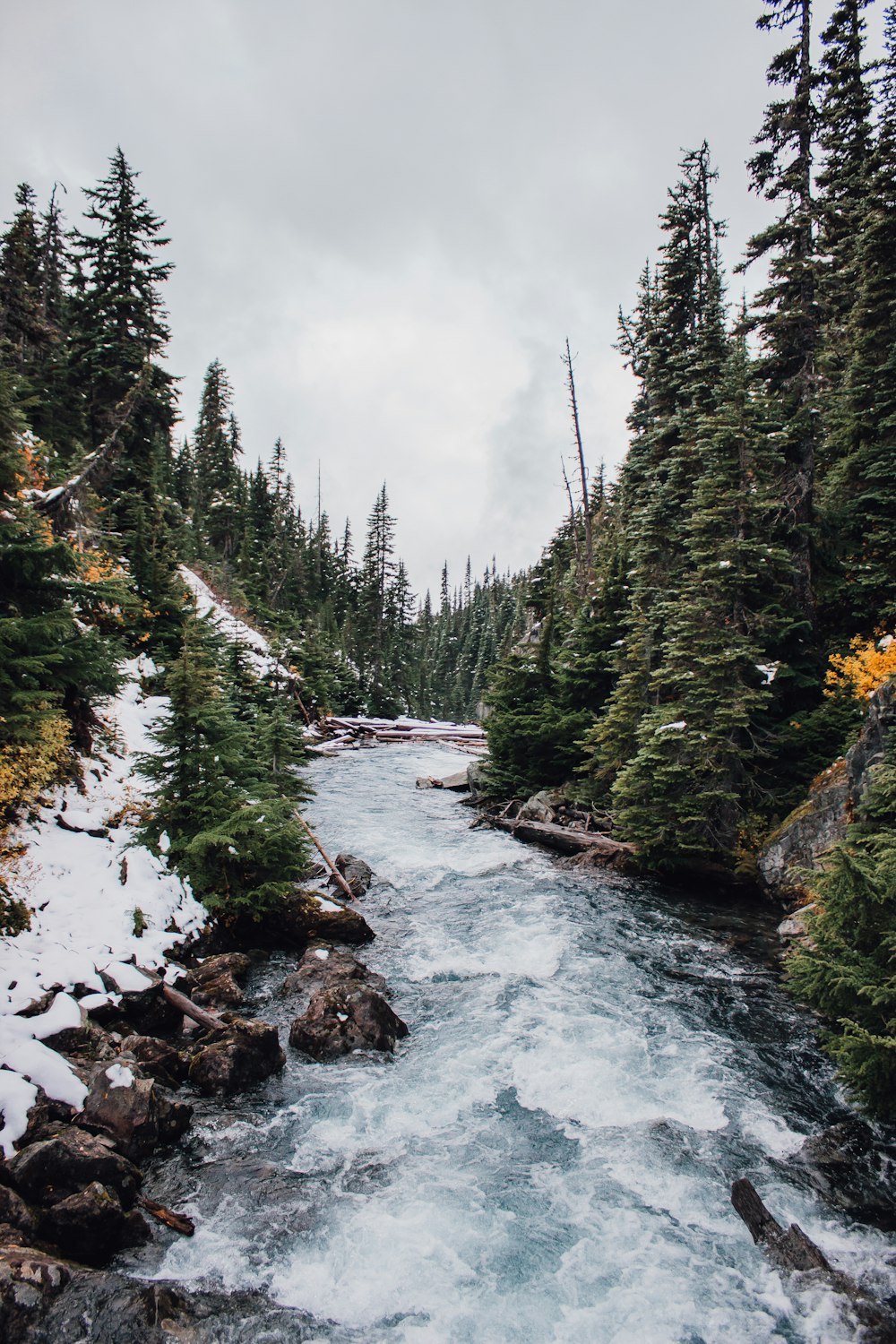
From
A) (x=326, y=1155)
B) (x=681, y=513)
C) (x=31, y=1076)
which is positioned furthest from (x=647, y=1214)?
(x=681, y=513)

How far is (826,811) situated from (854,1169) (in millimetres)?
6294

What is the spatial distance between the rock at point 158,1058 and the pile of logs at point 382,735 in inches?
1049

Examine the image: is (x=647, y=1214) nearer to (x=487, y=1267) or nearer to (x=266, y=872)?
(x=487, y=1267)

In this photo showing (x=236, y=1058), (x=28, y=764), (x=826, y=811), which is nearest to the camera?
(x=236, y=1058)

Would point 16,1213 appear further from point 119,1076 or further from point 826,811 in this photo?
point 826,811

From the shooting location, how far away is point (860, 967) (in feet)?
19.8

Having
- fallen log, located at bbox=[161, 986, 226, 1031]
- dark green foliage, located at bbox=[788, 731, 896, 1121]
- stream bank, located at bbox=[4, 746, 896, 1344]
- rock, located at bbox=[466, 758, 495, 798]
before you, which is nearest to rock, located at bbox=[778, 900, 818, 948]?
stream bank, located at bbox=[4, 746, 896, 1344]

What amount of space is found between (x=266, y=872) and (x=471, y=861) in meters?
6.63

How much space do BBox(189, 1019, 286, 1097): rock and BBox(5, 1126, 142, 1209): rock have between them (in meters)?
1.61

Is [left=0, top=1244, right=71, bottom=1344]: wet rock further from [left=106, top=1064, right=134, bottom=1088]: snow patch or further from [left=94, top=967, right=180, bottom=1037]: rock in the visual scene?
[left=94, top=967, right=180, bottom=1037]: rock

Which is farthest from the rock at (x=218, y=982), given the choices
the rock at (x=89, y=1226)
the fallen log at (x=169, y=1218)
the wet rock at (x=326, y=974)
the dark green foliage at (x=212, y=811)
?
the rock at (x=89, y=1226)

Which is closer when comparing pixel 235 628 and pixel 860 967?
pixel 860 967

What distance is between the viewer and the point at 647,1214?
5.45 meters

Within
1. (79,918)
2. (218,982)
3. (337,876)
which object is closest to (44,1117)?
(79,918)
